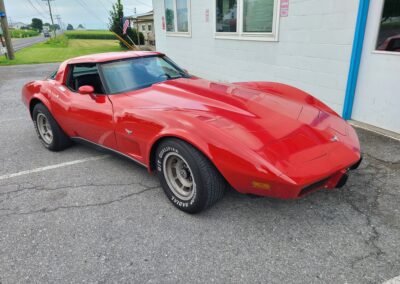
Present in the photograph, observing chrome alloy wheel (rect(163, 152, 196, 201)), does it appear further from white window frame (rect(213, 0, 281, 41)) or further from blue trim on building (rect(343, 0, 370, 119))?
white window frame (rect(213, 0, 281, 41))

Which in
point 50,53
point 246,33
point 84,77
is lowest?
point 50,53

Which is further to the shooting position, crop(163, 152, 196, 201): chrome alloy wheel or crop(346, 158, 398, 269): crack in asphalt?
crop(163, 152, 196, 201): chrome alloy wheel

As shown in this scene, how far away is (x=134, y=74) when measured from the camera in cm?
346

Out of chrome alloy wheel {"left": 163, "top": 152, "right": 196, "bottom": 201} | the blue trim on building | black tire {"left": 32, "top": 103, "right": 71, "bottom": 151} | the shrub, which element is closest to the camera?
chrome alloy wheel {"left": 163, "top": 152, "right": 196, "bottom": 201}

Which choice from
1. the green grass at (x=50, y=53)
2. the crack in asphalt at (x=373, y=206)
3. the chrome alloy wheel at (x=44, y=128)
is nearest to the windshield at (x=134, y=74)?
the chrome alloy wheel at (x=44, y=128)

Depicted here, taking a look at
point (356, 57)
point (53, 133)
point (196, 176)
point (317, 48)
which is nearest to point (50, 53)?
point (53, 133)

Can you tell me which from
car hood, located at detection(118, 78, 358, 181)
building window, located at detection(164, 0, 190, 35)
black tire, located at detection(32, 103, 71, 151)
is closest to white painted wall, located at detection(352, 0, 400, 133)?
car hood, located at detection(118, 78, 358, 181)

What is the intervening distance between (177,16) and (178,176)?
27.2 ft

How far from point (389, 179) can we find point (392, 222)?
2.63ft

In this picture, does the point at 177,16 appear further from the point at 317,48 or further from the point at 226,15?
the point at 317,48

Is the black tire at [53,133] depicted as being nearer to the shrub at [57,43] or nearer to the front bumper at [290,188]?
the front bumper at [290,188]

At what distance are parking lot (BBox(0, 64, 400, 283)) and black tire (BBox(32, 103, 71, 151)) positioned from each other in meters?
0.64

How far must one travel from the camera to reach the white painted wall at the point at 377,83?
13.7 feet

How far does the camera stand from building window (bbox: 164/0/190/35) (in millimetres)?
9227
